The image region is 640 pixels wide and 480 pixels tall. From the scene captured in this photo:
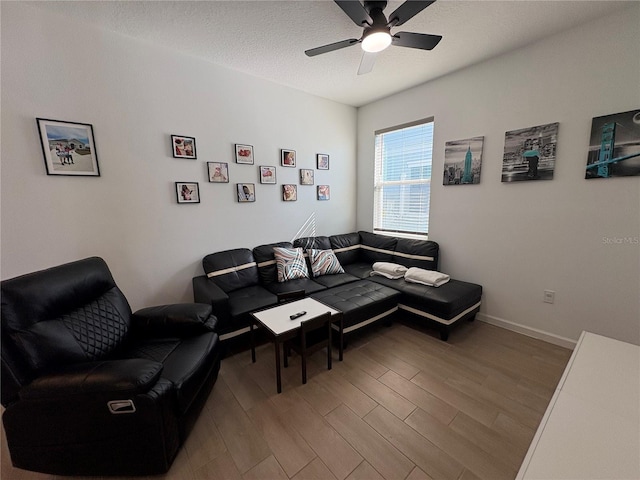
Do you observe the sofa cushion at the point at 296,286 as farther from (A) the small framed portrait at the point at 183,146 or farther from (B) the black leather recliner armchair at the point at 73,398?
(A) the small framed portrait at the point at 183,146

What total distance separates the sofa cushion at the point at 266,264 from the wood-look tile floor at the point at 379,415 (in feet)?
2.77

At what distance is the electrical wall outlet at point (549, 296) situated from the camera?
245cm

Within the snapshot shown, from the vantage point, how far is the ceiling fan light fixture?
67.2 inches

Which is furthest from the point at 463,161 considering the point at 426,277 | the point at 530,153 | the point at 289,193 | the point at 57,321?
the point at 57,321

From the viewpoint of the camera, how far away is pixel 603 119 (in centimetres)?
206

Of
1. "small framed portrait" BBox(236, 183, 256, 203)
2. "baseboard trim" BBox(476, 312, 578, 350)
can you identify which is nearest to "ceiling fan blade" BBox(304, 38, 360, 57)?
"small framed portrait" BBox(236, 183, 256, 203)

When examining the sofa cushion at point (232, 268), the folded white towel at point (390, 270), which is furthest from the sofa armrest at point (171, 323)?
the folded white towel at point (390, 270)

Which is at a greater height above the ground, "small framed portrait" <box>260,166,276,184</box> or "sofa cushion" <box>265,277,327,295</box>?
"small framed portrait" <box>260,166,276,184</box>

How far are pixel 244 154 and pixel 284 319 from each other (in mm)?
2004

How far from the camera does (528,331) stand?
2.60 meters

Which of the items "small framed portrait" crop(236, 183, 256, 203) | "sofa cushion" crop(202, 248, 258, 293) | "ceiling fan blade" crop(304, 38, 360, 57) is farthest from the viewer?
"small framed portrait" crop(236, 183, 256, 203)

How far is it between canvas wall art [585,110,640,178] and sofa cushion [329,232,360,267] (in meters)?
2.60

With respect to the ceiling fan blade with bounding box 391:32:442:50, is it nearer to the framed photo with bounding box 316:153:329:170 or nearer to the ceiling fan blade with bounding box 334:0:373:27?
the ceiling fan blade with bounding box 334:0:373:27

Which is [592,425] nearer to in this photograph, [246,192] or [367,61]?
[367,61]
